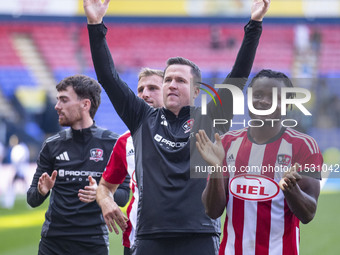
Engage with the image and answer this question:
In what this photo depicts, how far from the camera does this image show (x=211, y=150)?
259 centimetres

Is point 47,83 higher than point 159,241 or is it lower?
higher

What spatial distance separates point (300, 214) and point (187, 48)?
2109 cm

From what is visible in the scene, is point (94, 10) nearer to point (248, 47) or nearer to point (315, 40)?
point (248, 47)

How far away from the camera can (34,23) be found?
22766 mm

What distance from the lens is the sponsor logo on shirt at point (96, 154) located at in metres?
4.04

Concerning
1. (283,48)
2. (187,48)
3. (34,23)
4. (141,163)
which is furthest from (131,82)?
(141,163)

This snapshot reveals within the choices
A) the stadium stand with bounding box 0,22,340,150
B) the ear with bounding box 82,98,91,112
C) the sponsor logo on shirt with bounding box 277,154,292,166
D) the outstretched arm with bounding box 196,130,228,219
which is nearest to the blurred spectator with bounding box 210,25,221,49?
the stadium stand with bounding box 0,22,340,150

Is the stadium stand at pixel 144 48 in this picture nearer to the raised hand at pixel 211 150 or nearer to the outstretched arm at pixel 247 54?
the outstretched arm at pixel 247 54

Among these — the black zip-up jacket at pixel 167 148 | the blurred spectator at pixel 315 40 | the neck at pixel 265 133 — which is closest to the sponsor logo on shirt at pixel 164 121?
the black zip-up jacket at pixel 167 148

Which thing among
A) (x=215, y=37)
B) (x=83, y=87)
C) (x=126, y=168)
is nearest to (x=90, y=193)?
(x=126, y=168)

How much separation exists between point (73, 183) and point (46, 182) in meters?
0.25

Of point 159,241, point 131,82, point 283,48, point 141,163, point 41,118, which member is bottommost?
point 159,241

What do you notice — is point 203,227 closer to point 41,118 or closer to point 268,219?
point 268,219

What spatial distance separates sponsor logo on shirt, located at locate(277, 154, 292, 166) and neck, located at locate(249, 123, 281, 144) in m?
0.13
